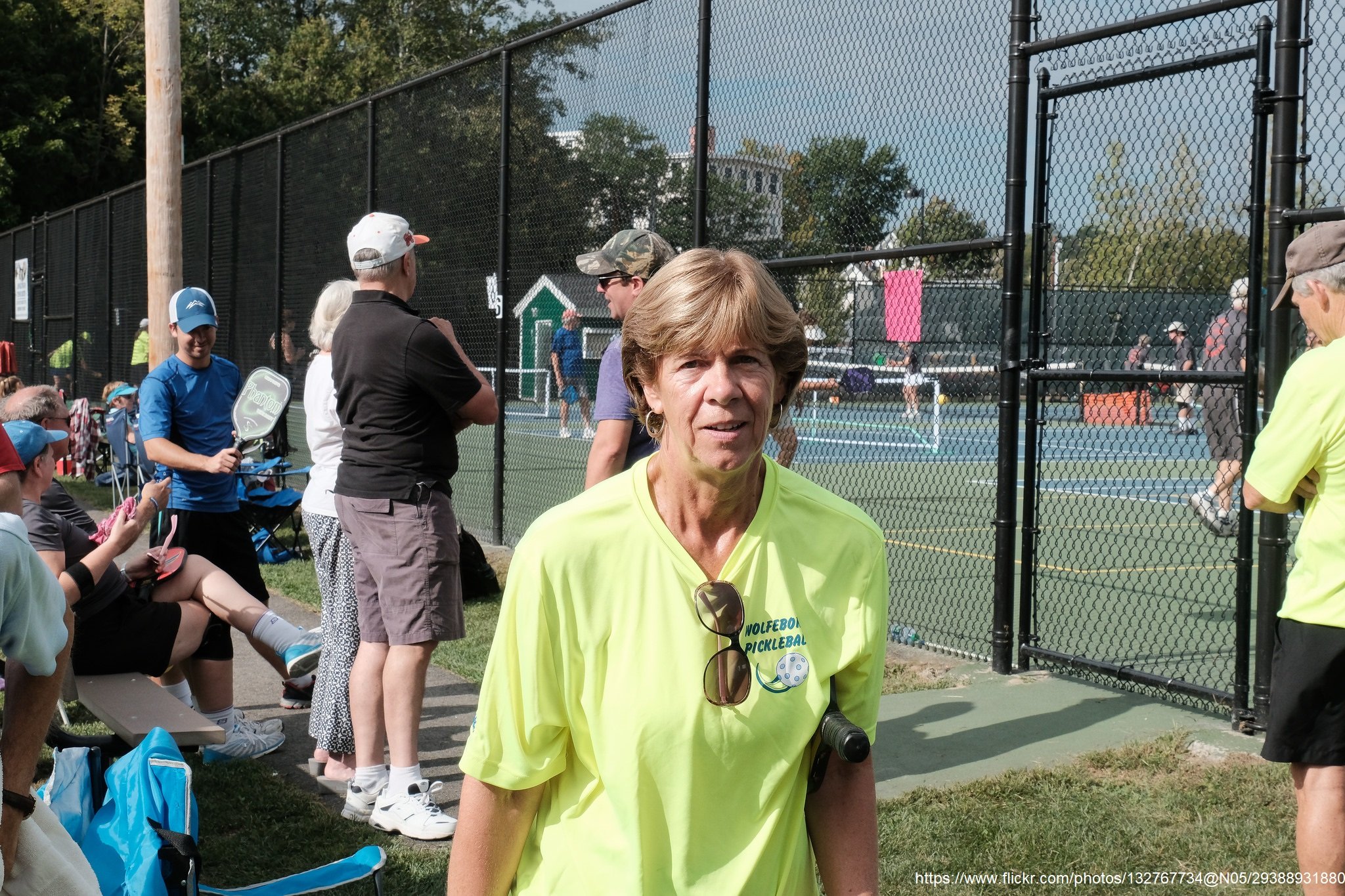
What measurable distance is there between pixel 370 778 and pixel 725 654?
3212 millimetres

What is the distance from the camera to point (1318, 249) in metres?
3.36

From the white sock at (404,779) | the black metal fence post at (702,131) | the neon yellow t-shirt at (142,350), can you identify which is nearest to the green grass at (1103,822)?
the white sock at (404,779)

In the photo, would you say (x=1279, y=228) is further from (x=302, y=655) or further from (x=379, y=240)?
(x=302, y=655)

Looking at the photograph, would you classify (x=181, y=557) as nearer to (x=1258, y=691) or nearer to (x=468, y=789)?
(x=468, y=789)

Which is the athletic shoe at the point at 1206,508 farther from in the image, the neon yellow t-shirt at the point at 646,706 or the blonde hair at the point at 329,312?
the neon yellow t-shirt at the point at 646,706

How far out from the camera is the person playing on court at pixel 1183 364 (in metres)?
5.63

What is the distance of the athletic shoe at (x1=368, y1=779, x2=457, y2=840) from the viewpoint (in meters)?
4.50

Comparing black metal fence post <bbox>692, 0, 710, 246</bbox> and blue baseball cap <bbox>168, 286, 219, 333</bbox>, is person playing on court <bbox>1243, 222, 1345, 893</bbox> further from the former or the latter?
blue baseball cap <bbox>168, 286, 219, 333</bbox>

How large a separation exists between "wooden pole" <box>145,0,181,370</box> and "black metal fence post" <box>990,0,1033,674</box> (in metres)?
6.50

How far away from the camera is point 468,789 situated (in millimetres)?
1926

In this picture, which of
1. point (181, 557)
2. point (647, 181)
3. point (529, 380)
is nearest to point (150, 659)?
point (181, 557)

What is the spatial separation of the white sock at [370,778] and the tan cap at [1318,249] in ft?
11.4

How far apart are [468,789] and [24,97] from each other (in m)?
42.7

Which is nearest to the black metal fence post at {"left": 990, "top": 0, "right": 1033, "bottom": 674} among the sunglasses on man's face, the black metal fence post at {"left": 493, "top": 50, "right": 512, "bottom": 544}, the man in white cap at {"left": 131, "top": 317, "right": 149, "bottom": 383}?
the sunglasses on man's face
